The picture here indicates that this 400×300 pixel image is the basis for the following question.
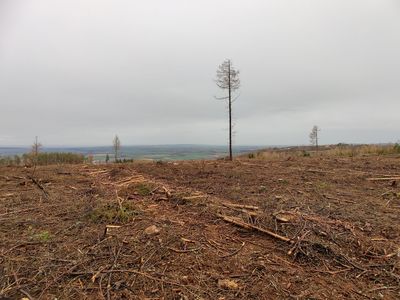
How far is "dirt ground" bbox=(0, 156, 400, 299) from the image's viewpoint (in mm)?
2660

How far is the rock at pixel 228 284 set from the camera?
105 inches

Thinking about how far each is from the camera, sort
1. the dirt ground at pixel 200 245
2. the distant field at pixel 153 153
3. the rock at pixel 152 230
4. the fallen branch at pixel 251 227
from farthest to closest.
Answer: the distant field at pixel 153 153, the rock at pixel 152 230, the fallen branch at pixel 251 227, the dirt ground at pixel 200 245

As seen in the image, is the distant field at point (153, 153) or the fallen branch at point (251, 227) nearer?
the fallen branch at point (251, 227)

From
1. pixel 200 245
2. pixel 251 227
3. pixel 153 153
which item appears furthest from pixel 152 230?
pixel 153 153

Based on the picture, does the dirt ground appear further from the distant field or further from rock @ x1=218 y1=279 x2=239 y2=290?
the distant field

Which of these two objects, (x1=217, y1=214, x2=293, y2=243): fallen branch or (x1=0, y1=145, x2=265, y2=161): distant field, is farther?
(x1=0, y1=145, x2=265, y2=161): distant field

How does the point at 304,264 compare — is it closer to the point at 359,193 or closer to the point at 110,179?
the point at 359,193

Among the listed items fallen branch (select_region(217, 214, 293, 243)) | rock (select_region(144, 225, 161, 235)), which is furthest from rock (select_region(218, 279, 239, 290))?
rock (select_region(144, 225, 161, 235))

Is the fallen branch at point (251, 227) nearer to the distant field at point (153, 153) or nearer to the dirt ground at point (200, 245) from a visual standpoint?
the dirt ground at point (200, 245)

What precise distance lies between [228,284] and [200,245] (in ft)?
2.54

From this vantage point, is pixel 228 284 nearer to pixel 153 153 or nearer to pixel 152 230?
pixel 152 230

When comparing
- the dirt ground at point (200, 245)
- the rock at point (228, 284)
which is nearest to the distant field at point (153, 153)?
the dirt ground at point (200, 245)

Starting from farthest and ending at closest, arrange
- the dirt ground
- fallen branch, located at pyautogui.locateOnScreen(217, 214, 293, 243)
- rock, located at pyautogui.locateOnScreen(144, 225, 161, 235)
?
1. rock, located at pyautogui.locateOnScreen(144, 225, 161, 235)
2. fallen branch, located at pyautogui.locateOnScreen(217, 214, 293, 243)
3. the dirt ground

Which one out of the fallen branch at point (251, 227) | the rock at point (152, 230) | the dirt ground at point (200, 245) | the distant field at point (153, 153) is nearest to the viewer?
the dirt ground at point (200, 245)
